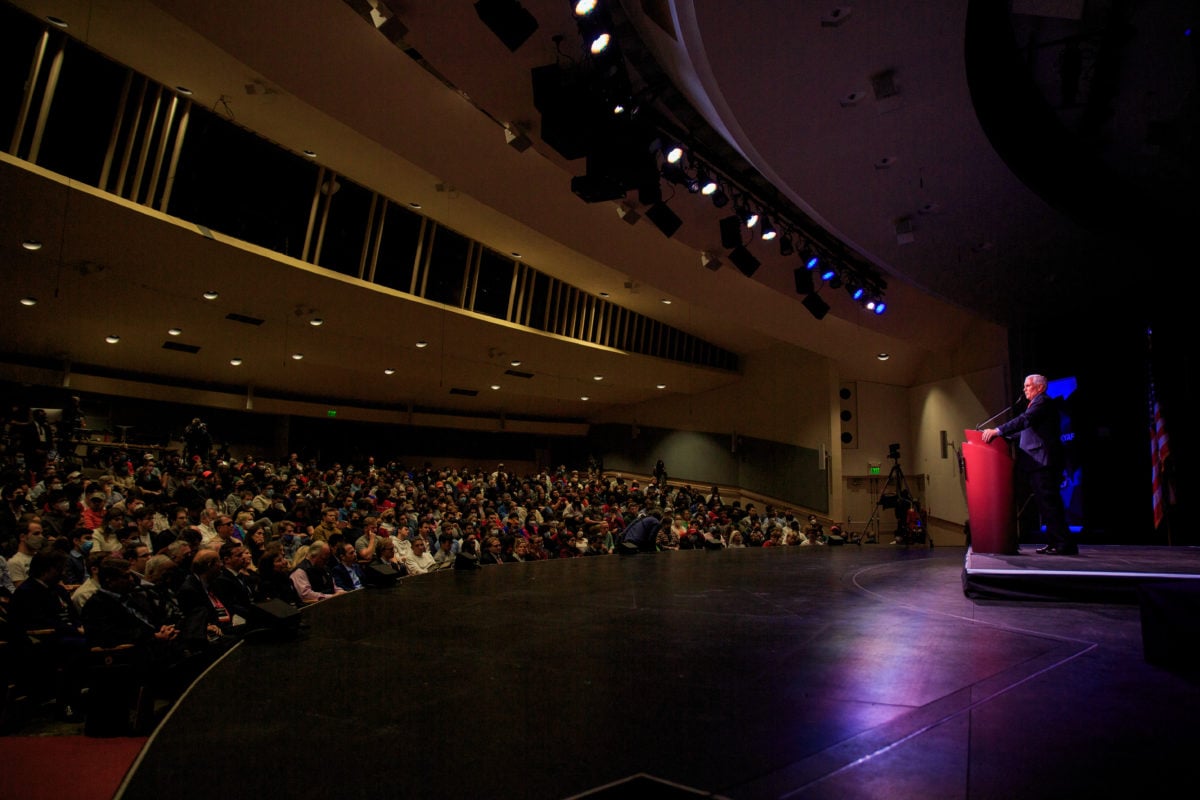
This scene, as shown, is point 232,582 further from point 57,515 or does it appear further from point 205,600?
point 57,515

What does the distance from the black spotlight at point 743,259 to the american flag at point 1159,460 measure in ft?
13.2

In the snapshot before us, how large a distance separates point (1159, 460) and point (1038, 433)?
3.78m

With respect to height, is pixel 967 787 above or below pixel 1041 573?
below

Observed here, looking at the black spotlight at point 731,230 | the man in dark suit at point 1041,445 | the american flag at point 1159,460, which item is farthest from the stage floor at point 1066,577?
the black spotlight at point 731,230

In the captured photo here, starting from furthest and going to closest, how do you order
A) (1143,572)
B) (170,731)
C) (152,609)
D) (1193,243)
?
(1193,243), (152,609), (1143,572), (170,731)

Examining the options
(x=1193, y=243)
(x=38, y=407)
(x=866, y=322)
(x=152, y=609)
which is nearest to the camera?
(x=152, y=609)

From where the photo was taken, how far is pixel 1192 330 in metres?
5.91

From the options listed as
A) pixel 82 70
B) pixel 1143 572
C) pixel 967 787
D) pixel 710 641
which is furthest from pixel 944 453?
pixel 82 70

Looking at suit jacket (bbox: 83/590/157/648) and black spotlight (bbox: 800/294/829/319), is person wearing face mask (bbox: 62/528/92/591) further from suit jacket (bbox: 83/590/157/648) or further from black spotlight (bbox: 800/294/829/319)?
black spotlight (bbox: 800/294/829/319)

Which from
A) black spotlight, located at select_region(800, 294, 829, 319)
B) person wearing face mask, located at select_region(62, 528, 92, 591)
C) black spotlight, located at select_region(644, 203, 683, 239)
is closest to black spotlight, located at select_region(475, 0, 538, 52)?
black spotlight, located at select_region(644, 203, 683, 239)

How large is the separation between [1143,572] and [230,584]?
4.73 metres

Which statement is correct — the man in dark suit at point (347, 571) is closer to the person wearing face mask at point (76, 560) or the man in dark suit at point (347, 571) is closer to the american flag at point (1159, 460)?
the person wearing face mask at point (76, 560)

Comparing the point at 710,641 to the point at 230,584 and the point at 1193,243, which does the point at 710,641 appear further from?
the point at 1193,243

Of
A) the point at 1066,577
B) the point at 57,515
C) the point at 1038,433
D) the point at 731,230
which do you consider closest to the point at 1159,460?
the point at 1038,433
